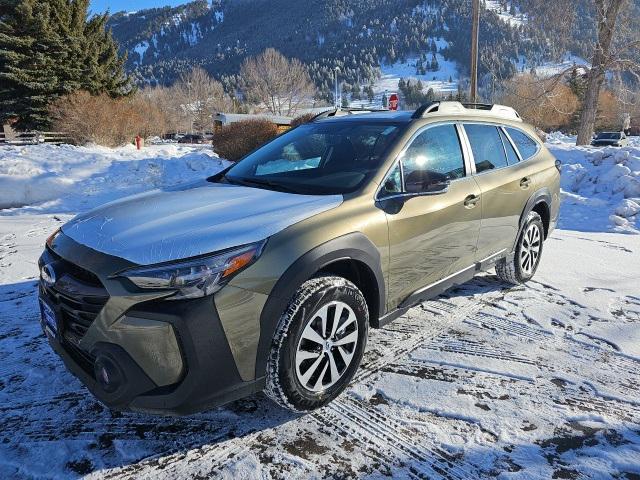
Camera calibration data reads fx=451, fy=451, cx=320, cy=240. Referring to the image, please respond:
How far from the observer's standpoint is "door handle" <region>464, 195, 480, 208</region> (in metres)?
3.41

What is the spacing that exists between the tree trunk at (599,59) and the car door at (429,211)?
17.9m

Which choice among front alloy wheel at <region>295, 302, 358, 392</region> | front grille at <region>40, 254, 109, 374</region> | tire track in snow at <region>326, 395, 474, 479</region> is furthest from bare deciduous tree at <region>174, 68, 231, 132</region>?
tire track in snow at <region>326, 395, 474, 479</region>

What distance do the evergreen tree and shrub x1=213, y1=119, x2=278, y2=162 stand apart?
13.4 meters

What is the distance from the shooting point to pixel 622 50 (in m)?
17.1

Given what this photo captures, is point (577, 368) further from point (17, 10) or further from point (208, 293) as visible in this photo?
point (17, 10)

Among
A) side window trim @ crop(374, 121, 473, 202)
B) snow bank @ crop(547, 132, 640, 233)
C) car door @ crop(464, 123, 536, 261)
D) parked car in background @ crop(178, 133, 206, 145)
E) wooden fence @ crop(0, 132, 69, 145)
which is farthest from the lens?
parked car in background @ crop(178, 133, 206, 145)

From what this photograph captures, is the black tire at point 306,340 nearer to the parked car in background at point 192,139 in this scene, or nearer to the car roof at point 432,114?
the car roof at point 432,114

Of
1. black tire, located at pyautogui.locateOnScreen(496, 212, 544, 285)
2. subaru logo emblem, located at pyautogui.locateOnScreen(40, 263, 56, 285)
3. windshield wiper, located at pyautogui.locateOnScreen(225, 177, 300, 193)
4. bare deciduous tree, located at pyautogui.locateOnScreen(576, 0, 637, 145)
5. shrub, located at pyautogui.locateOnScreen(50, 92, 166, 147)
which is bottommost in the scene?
black tire, located at pyautogui.locateOnScreen(496, 212, 544, 285)

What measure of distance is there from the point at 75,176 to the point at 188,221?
11638 millimetres

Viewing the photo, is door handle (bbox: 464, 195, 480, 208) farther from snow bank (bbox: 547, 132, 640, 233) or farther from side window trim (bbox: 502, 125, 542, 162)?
snow bank (bbox: 547, 132, 640, 233)

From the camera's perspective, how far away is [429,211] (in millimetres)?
3066

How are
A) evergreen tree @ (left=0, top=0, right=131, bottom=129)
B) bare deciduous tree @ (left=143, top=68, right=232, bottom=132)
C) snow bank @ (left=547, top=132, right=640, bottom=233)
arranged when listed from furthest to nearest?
1. bare deciduous tree @ (left=143, top=68, right=232, bottom=132)
2. evergreen tree @ (left=0, top=0, right=131, bottom=129)
3. snow bank @ (left=547, top=132, right=640, bottom=233)

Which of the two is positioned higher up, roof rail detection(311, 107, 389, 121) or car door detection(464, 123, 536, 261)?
roof rail detection(311, 107, 389, 121)

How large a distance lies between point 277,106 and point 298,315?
6723 cm
